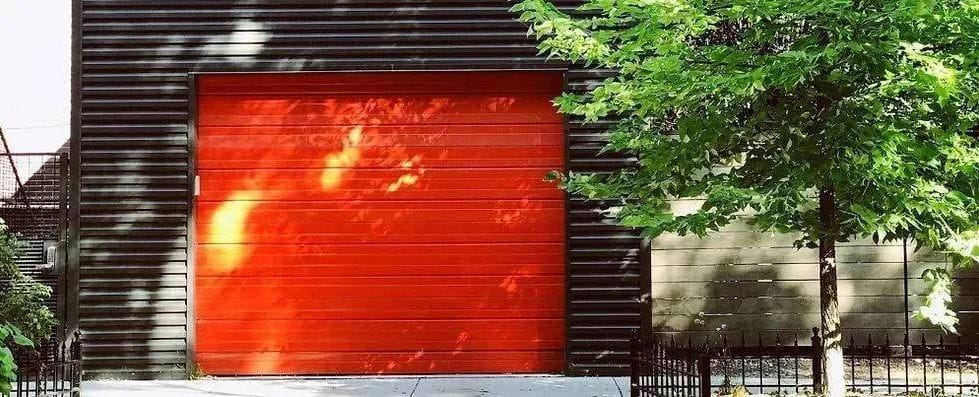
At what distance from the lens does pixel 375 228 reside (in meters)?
12.1

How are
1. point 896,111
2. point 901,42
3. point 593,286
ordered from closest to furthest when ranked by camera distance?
point 901,42
point 896,111
point 593,286

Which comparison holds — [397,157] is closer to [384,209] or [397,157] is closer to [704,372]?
[384,209]

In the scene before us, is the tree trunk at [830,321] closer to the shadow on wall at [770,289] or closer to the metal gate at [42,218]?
the shadow on wall at [770,289]

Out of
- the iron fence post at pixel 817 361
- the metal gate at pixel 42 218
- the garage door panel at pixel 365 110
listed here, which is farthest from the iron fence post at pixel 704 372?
the metal gate at pixel 42 218

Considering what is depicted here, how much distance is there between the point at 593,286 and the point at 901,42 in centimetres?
544

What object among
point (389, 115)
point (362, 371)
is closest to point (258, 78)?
point (389, 115)

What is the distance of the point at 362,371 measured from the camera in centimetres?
1205

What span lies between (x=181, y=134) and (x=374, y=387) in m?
3.54

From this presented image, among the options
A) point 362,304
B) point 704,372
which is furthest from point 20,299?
point 704,372

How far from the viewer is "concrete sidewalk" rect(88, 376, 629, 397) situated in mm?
10742

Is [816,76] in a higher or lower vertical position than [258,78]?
lower

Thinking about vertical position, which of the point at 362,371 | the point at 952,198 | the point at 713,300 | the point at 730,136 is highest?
the point at 730,136

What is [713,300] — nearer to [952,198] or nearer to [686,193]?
[686,193]

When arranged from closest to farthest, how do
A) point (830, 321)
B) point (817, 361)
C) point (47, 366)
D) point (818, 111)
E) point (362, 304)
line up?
point (818, 111)
point (47, 366)
point (830, 321)
point (817, 361)
point (362, 304)
